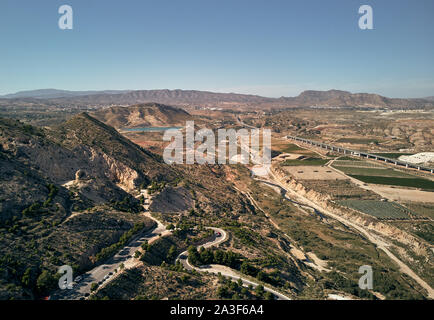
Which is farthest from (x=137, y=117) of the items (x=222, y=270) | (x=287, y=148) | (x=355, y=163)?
(x=222, y=270)

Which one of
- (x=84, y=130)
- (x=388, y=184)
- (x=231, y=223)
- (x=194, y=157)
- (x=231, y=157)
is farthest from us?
(x=231, y=157)

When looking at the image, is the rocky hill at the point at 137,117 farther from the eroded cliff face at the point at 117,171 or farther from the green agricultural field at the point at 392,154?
the green agricultural field at the point at 392,154

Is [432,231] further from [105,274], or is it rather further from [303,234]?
[105,274]

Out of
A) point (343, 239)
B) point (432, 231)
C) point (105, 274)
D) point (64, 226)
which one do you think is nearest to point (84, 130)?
point (64, 226)

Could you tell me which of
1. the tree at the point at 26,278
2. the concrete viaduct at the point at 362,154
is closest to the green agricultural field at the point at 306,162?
the concrete viaduct at the point at 362,154

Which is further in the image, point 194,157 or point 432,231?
point 194,157

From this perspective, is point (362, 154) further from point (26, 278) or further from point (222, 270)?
point (26, 278)

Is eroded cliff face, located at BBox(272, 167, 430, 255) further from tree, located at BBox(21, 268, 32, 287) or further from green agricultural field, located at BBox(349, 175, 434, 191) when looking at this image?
tree, located at BBox(21, 268, 32, 287)
